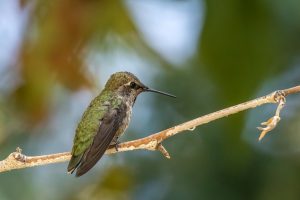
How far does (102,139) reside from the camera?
3.09 m

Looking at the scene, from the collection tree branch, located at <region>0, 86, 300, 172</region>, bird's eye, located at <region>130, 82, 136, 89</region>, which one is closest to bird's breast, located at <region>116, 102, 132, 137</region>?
bird's eye, located at <region>130, 82, 136, 89</region>

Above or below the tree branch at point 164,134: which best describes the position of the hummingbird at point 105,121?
above

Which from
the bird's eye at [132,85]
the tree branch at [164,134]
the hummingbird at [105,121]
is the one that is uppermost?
the bird's eye at [132,85]

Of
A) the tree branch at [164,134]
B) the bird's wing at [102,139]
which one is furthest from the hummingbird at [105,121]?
the tree branch at [164,134]

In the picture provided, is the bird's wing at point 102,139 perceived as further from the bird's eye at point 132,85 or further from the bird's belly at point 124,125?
the bird's eye at point 132,85

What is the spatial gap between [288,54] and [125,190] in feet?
5.27

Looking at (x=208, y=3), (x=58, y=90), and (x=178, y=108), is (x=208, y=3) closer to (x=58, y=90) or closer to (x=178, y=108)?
(x=58, y=90)

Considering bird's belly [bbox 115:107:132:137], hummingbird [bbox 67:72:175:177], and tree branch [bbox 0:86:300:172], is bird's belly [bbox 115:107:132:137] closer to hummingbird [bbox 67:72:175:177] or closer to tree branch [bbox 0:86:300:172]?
hummingbird [bbox 67:72:175:177]

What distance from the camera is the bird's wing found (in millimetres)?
2855

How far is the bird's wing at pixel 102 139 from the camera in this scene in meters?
2.86

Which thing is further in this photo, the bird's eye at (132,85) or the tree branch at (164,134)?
the bird's eye at (132,85)

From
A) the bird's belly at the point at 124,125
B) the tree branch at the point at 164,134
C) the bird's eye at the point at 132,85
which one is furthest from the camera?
the bird's eye at the point at 132,85

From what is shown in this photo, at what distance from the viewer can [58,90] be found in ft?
16.0

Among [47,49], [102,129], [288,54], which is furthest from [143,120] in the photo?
[102,129]
